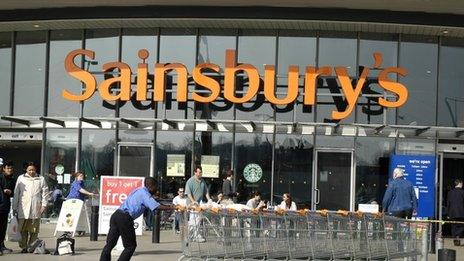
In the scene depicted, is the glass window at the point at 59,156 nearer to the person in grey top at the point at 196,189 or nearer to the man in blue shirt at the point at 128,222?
the person in grey top at the point at 196,189

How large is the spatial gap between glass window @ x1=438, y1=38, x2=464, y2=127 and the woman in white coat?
12.5 meters

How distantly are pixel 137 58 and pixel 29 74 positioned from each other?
3.52 m

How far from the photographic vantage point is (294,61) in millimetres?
23203

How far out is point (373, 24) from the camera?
22406 millimetres

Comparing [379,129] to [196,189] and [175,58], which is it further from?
[196,189]

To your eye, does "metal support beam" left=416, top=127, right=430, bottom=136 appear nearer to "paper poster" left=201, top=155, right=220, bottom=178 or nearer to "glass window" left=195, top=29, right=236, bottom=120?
"glass window" left=195, top=29, right=236, bottom=120

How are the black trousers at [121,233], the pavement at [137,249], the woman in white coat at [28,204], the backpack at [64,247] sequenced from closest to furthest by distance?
the black trousers at [121,233] → the pavement at [137,249] → the backpack at [64,247] → the woman in white coat at [28,204]

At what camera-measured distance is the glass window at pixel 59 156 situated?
23734 mm

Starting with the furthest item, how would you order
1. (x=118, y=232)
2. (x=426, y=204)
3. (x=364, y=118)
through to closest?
(x=364, y=118) < (x=426, y=204) < (x=118, y=232)

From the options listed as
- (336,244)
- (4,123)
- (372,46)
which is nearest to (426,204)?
(372,46)

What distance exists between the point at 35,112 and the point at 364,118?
999 cm

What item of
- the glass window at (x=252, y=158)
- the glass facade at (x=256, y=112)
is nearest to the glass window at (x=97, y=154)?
the glass facade at (x=256, y=112)

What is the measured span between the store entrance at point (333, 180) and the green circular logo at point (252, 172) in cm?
167

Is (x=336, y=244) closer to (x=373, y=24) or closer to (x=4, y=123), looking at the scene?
(x=373, y=24)
